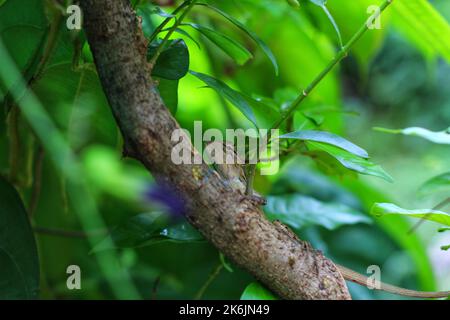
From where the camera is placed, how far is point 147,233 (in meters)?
0.51

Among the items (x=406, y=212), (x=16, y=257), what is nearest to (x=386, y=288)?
(x=406, y=212)

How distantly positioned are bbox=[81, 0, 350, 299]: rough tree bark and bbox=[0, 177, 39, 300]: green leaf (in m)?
0.18

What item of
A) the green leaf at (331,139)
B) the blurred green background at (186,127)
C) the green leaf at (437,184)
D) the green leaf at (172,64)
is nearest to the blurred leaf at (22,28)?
the blurred green background at (186,127)

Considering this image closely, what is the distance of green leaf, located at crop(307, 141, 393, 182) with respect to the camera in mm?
410

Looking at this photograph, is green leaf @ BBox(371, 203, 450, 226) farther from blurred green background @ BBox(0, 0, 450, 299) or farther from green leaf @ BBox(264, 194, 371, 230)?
green leaf @ BBox(264, 194, 371, 230)

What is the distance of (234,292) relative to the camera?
0.70 metres

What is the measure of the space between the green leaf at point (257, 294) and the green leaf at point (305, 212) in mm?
178

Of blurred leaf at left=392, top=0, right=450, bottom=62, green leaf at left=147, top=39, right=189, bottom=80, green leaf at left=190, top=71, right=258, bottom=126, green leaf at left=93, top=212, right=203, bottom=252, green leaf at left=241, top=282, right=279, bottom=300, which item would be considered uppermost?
blurred leaf at left=392, top=0, right=450, bottom=62

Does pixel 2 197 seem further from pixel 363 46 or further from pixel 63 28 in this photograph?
pixel 363 46

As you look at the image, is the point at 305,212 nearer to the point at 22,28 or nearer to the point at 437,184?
the point at 437,184

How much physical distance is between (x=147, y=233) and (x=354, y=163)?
189mm

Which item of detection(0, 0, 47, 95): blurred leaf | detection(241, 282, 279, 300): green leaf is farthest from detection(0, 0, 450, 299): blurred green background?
detection(241, 282, 279, 300): green leaf
